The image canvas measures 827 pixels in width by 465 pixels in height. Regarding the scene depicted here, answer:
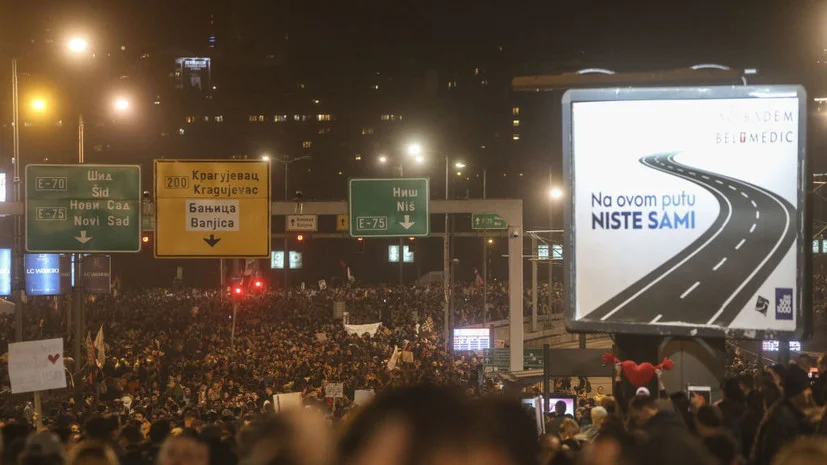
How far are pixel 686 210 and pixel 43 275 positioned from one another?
92.8ft

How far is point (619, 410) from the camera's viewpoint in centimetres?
844

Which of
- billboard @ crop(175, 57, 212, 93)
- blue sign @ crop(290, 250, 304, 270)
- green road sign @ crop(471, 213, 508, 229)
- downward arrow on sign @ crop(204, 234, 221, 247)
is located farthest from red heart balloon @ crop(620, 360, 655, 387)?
billboard @ crop(175, 57, 212, 93)

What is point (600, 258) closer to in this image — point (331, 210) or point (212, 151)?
point (331, 210)

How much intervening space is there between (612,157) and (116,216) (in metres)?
15.0

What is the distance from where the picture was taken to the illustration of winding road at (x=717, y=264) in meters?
8.40

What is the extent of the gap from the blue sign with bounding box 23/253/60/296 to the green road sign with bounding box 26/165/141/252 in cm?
1199

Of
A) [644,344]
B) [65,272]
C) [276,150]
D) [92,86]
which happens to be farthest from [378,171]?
[644,344]

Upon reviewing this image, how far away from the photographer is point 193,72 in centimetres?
14800

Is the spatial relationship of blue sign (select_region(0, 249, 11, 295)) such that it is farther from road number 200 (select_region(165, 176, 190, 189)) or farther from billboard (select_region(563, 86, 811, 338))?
billboard (select_region(563, 86, 811, 338))

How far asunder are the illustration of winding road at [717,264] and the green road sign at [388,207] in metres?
15.4

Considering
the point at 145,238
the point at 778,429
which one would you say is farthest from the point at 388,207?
the point at 778,429

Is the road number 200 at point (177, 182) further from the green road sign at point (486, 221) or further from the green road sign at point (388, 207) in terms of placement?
the green road sign at point (486, 221)

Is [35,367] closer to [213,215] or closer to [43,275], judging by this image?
[213,215]

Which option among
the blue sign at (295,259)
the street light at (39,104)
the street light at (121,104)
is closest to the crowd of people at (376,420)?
the street light at (39,104)
